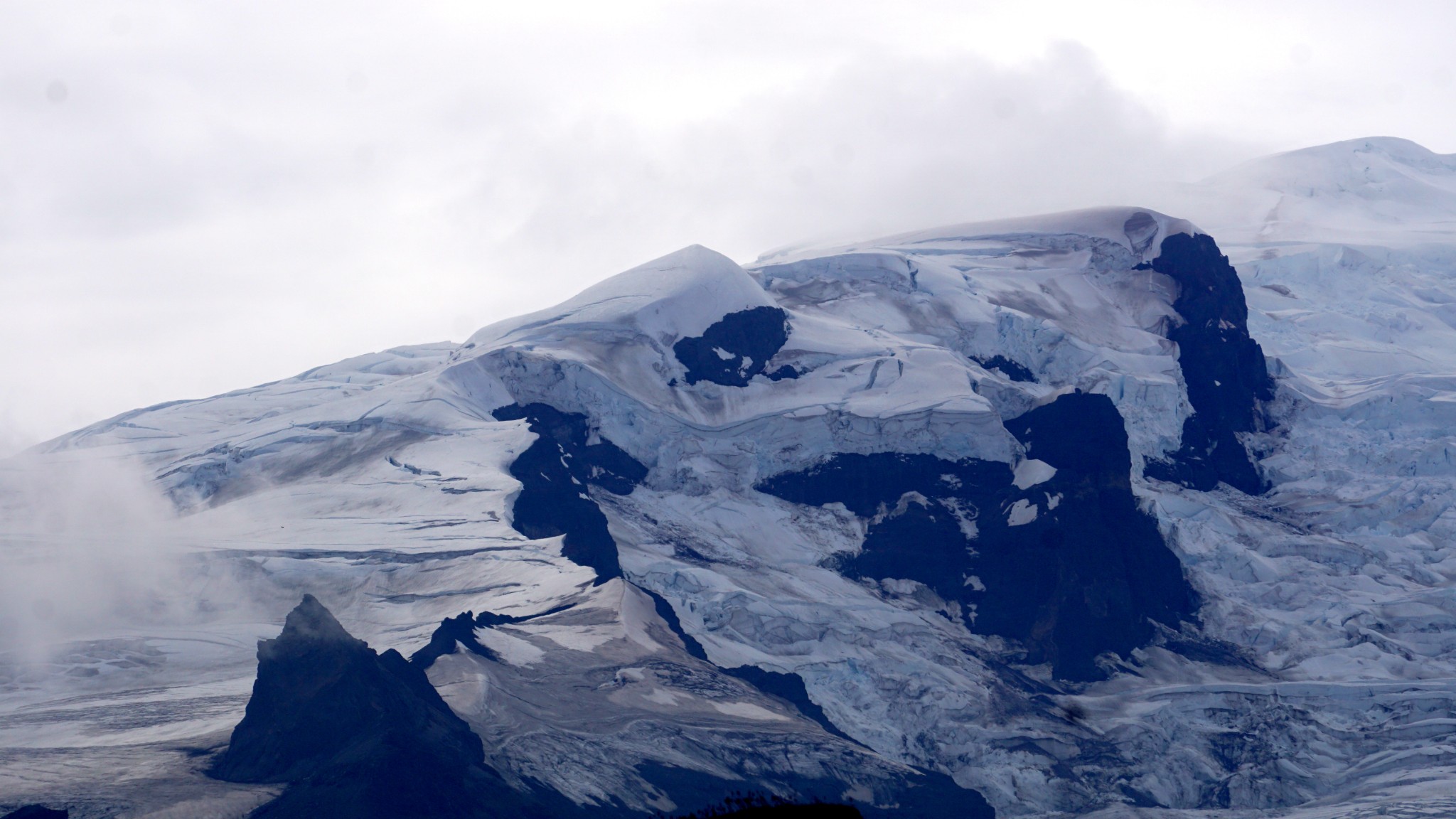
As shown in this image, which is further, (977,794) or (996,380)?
(996,380)

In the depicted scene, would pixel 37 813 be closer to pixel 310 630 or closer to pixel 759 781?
pixel 310 630

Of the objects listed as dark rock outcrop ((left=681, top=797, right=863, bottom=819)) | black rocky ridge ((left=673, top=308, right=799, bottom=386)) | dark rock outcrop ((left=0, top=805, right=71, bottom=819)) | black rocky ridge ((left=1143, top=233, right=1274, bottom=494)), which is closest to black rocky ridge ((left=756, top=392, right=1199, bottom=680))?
black rocky ridge ((left=673, top=308, right=799, bottom=386))

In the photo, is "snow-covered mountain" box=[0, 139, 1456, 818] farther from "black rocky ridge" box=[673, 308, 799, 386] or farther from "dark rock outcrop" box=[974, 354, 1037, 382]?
"black rocky ridge" box=[673, 308, 799, 386]

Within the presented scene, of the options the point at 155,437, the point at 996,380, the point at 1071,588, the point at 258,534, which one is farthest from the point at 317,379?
the point at 1071,588

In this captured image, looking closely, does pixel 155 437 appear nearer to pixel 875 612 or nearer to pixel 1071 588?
pixel 875 612

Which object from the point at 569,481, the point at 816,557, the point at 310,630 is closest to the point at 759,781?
the point at 310,630
